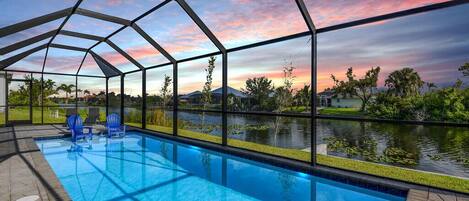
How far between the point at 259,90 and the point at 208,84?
395 cm

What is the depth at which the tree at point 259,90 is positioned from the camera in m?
14.2

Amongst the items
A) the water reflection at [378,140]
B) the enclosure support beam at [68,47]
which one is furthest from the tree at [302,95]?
the enclosure support beam at [68,47]

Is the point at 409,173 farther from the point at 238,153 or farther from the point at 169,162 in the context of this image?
the point at 169,162

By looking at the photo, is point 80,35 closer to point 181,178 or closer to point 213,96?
point 213,96

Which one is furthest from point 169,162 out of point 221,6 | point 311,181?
point 221,6

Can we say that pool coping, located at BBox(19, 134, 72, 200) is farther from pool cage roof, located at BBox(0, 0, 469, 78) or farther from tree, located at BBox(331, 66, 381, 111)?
tree, located at BBox(331, 66, 381, 111)

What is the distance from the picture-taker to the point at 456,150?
27.6ft

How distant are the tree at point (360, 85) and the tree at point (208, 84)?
5.09 m

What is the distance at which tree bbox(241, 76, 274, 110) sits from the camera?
46.4ft

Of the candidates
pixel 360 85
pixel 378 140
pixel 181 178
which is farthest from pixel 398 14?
pixel 360 85

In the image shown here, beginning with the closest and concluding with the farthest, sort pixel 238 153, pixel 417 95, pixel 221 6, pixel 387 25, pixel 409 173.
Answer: pixel 409 173
pixel 221 6
pixel 238 153
pixel 417 95
pixel 387 25

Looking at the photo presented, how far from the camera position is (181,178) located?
17.9ft

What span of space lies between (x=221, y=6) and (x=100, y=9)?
2.91 metres

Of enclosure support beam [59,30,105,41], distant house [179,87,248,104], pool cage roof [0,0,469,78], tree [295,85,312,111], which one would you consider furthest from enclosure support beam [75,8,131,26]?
tree [295,85,312,111]
